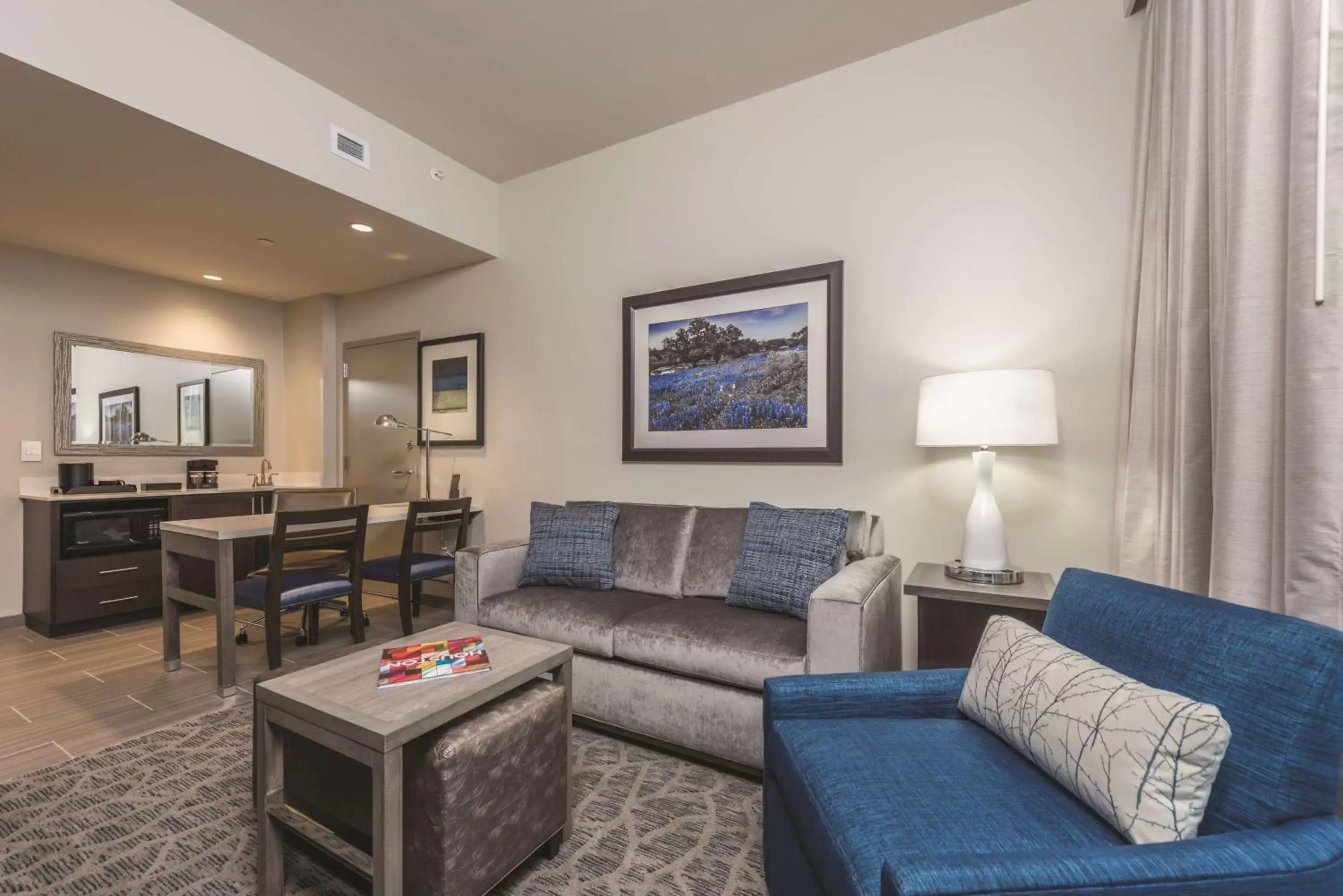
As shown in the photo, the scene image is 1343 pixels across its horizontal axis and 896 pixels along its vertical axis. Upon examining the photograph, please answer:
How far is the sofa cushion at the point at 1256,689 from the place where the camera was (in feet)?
2.84

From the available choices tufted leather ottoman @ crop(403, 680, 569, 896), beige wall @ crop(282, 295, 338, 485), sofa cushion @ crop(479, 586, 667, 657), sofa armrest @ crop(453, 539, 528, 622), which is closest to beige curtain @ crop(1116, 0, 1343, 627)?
tufted leather ottoman @ crop(403, 680, 569, 896)

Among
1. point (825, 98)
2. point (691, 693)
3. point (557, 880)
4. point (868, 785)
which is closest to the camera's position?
point (868, 785)

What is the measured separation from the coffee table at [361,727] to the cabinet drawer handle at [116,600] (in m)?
3.30

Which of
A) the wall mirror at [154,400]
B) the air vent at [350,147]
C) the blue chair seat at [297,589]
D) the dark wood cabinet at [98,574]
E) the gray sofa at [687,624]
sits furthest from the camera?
the wall mirror at [154,400]

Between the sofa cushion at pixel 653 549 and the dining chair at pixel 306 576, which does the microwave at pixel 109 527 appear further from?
the sofa cushion at pixel 653 549

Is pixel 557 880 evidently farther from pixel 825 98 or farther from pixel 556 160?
pixel 556 160

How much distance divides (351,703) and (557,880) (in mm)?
710

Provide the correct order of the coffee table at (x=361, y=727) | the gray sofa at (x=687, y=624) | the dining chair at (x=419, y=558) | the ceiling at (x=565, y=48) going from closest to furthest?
the coffee table at (x=361, y=727), the gray sofa at (x=687, y=624), the ceiling at (x=565, y=48), the dining chair at (x=419, y=558)

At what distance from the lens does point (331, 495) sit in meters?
3.25

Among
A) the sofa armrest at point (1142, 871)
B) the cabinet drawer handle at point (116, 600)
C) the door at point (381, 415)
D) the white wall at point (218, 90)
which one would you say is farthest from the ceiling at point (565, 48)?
the cabinet drawer handle at point (116, 600)

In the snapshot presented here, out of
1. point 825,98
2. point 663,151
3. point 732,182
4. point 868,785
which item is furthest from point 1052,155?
point 868,785

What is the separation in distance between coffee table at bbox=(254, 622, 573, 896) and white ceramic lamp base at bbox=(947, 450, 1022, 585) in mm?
1479

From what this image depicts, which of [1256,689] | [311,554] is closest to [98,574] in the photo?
[311,554]

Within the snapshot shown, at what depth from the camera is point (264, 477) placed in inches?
194
